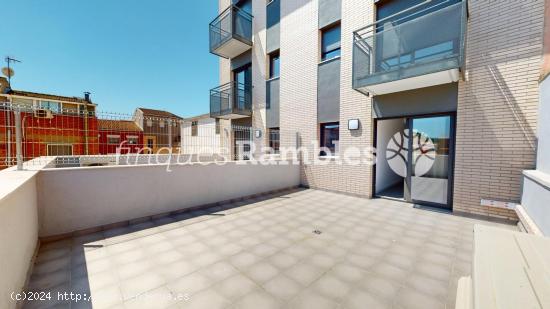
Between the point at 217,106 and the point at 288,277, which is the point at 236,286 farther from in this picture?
the point at 217,106

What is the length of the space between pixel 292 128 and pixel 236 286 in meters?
6.23

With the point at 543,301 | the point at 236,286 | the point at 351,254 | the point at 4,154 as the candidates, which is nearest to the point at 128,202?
the point at 4,154

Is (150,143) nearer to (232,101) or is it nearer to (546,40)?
(232,101)

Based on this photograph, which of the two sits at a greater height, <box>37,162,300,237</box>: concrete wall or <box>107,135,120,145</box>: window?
<box>107,135,120,145</box>: window

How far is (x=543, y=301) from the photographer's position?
2.67ft

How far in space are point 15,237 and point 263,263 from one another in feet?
8.17

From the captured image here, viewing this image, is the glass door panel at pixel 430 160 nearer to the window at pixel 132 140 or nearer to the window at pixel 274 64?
the window at pixel 274 64

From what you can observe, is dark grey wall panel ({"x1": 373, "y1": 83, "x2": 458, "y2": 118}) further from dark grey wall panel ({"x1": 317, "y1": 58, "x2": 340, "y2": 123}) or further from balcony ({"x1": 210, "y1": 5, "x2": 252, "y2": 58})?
balcony ({"x1": 210, "y1": 5, "x2": 252, "y2": 58})

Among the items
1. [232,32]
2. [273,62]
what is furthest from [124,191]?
[232,32]

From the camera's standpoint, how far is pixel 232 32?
8.99 m

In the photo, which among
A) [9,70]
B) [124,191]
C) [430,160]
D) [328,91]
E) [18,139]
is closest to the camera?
[18,139]

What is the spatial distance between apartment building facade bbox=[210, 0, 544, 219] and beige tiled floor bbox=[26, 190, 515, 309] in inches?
57.3

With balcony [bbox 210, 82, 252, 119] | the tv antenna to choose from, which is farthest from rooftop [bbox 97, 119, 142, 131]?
the tv antenna

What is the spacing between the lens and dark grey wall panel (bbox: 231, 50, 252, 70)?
9.70 meters
